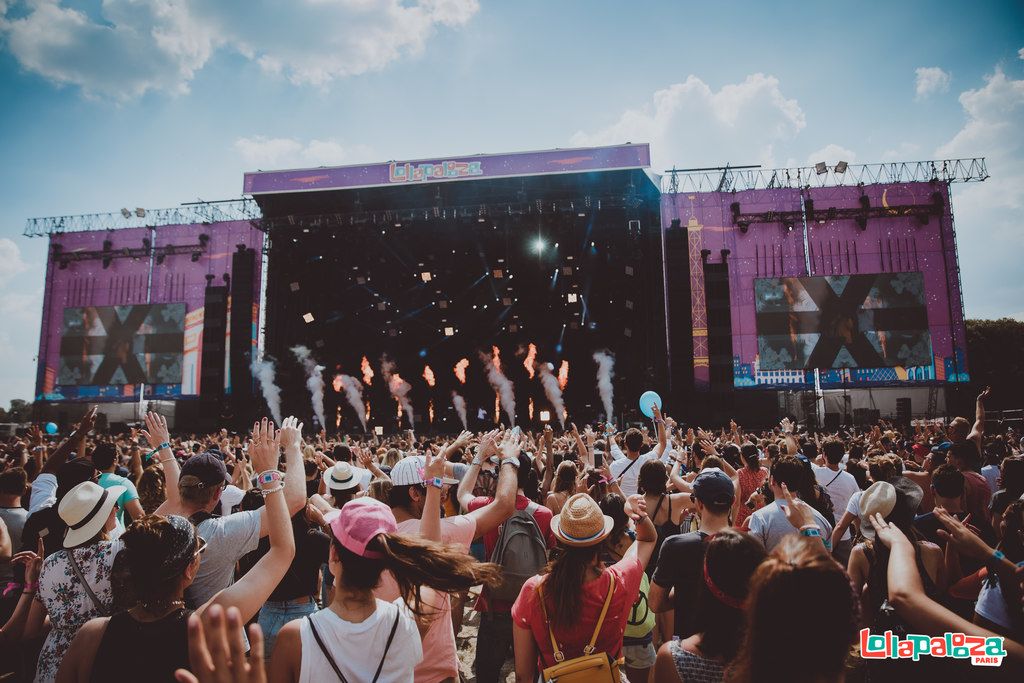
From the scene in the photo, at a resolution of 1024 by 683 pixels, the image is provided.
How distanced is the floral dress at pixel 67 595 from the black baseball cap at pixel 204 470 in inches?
21.7

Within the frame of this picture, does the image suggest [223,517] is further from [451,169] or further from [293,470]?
[451,169]

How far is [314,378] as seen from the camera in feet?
87.4

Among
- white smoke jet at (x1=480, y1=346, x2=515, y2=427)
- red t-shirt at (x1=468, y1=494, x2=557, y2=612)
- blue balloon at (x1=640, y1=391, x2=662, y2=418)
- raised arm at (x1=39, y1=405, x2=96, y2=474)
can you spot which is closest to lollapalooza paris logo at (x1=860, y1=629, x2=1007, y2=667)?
red t-shirt at (x1=468, y1=494, x2=557, y2=612)

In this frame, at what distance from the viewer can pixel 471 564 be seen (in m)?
2.06

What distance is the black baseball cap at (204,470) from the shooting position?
9.75ft

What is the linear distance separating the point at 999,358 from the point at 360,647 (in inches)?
1697

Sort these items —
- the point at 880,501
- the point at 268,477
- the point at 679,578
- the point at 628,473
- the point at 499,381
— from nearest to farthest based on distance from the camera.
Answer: the point at 268,477 < the point at 880,501 < the point at 679,578 < the point at 628,473 < the point at 499,381

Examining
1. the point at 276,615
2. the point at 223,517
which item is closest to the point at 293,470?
the point at 223,517

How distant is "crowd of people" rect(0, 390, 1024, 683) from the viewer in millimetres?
1485

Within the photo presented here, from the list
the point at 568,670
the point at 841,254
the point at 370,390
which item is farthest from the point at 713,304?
the point at 568,670

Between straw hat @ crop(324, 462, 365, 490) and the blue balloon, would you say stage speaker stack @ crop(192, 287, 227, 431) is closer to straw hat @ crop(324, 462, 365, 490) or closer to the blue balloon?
the blue balloon

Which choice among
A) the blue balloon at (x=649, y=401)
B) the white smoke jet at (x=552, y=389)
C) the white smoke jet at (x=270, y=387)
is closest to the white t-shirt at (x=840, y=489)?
the blue balloon at (x=649, y=401)

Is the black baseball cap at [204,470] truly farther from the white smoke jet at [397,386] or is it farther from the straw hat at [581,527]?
the white smoke jet at [397,386]

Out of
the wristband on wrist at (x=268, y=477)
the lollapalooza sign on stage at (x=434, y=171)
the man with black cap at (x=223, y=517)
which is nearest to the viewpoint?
the wristband on wrist at (x=268, y=477)
